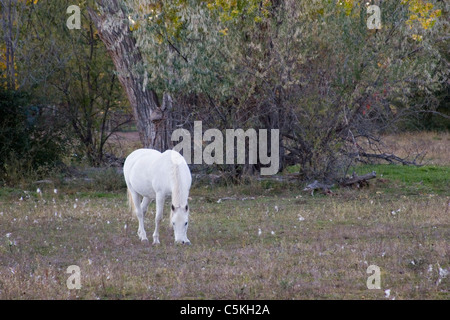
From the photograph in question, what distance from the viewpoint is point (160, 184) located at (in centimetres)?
1013

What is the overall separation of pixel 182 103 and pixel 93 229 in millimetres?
6127

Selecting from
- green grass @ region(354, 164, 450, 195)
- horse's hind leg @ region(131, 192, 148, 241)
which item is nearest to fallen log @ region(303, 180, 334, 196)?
green grass @ region(354, 164, 450, 195)

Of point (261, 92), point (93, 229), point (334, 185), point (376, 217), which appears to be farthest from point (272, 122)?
point (93, 229)

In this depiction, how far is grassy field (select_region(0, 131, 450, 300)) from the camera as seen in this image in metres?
7.02

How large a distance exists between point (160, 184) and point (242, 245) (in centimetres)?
170

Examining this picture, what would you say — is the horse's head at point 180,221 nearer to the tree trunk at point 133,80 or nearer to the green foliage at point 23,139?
the tree trunk at point 133,80

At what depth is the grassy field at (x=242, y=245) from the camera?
23.0 ft

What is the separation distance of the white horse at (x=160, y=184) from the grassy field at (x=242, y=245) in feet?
1.25

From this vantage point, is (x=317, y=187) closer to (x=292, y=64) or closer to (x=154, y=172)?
(x=292, y=64)

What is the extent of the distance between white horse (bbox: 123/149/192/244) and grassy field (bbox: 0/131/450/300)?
1.25 feet

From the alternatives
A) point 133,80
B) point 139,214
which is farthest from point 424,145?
point 139,214

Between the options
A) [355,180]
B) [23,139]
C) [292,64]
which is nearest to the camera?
[292,64]

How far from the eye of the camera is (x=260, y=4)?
51.8 ft

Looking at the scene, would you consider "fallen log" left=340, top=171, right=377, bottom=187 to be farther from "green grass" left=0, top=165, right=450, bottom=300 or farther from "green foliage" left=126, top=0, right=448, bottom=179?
"green foliage" left=126, top=0, right=448, bottom=179
